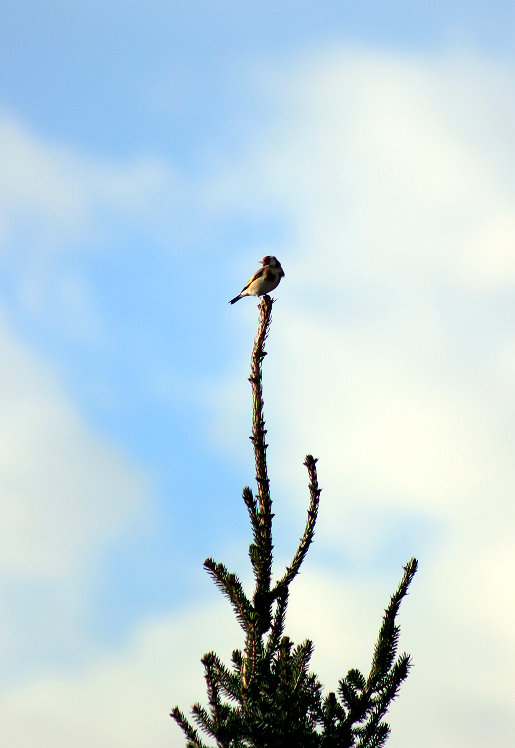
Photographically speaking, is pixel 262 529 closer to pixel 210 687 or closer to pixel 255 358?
pixel 210 687

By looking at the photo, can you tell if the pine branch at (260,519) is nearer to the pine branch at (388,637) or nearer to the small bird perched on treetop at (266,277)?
the pine branch at (388,637)

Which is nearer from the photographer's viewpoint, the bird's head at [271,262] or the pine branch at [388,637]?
the pine branch at [388,637]

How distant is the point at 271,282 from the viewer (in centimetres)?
1591

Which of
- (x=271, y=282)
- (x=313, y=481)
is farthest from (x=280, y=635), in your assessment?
(x=271, y=282)

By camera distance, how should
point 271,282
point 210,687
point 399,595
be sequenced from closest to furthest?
point 210,687
point 399,595
point 271,282

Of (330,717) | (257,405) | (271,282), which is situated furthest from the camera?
(271,282)

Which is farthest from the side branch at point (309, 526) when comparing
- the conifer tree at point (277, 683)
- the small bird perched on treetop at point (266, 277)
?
the small bird perched on treetop at point (266, 277)

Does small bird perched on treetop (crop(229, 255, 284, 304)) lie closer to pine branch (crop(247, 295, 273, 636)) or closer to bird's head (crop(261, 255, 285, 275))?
bird's head (crop(261, 255, 285, 275))

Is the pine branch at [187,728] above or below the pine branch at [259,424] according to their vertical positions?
below

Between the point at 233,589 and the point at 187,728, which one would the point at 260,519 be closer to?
the point at 233,589

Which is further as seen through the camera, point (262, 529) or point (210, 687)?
point (262, 529)

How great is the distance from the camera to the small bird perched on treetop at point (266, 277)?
15.8 metres

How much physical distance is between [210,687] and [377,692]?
1207 mm

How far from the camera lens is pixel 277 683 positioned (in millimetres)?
5285
